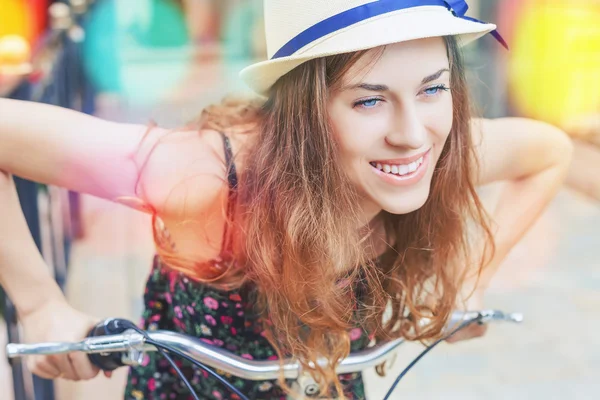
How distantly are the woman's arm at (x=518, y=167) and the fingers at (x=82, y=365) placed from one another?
0.93 m

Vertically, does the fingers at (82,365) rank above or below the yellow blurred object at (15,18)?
below

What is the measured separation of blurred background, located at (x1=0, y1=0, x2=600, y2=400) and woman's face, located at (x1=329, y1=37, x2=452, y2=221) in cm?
42

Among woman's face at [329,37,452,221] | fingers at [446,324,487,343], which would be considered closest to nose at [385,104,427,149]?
woman's face at [329,37,452,221]

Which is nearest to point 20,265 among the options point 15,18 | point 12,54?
point 12,54

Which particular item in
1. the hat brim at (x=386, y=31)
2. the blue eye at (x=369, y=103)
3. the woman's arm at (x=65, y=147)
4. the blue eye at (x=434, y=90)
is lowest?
the woman's arm at (x=65, y=147)

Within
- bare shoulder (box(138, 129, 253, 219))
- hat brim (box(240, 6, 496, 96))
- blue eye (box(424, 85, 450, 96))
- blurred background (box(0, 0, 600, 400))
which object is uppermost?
hat brim (box(240, 6, 496, 96))

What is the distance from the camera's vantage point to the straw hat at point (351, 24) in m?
1.19

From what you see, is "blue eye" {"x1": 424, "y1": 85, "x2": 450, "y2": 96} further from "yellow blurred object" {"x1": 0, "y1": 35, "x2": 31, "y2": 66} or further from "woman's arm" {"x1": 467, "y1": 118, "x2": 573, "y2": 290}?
"yellow blurred object" {"x1": 0, "y1": 35, "x2": 31, "y2": 66}

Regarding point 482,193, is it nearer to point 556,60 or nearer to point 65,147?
point 556,60

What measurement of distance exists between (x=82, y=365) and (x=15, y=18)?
6158 millimetres

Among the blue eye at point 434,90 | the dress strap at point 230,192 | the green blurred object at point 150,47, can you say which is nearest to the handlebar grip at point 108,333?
the dress strap at point 230,192

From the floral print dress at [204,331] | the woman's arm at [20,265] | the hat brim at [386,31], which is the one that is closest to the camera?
the hat brim at [386,31]

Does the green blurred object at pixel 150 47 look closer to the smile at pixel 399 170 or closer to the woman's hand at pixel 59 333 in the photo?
the woman's hand at pixel 59 333

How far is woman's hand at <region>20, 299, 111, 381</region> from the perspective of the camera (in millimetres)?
1407
